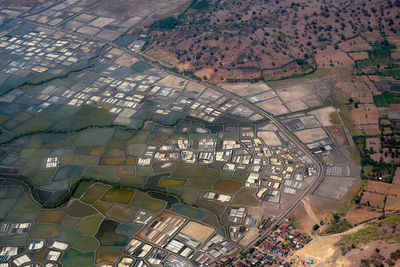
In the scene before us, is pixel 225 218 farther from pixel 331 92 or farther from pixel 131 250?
pixel 331 92

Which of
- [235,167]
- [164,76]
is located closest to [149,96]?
[164,76]

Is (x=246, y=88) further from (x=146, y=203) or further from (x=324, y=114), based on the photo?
(x=146, y=203)

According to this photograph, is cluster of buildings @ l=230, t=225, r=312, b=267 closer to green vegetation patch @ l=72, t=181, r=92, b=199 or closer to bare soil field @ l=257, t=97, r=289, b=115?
green vegetation patch @ l=72, t=181, r=92, b=199

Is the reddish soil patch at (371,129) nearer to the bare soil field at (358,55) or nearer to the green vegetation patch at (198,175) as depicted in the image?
the bare soil field at (358,55)

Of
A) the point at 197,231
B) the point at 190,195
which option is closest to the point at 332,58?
the point at 190,195

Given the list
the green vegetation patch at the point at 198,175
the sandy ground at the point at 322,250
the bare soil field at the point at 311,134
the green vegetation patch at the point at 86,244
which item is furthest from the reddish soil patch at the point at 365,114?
the green vegetation patch at the point at 86,244

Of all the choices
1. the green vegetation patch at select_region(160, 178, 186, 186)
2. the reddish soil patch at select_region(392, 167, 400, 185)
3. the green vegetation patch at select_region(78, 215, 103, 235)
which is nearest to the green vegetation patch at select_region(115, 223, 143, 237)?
the green vegetation patch at select_region(78, 215, 103, 235)
